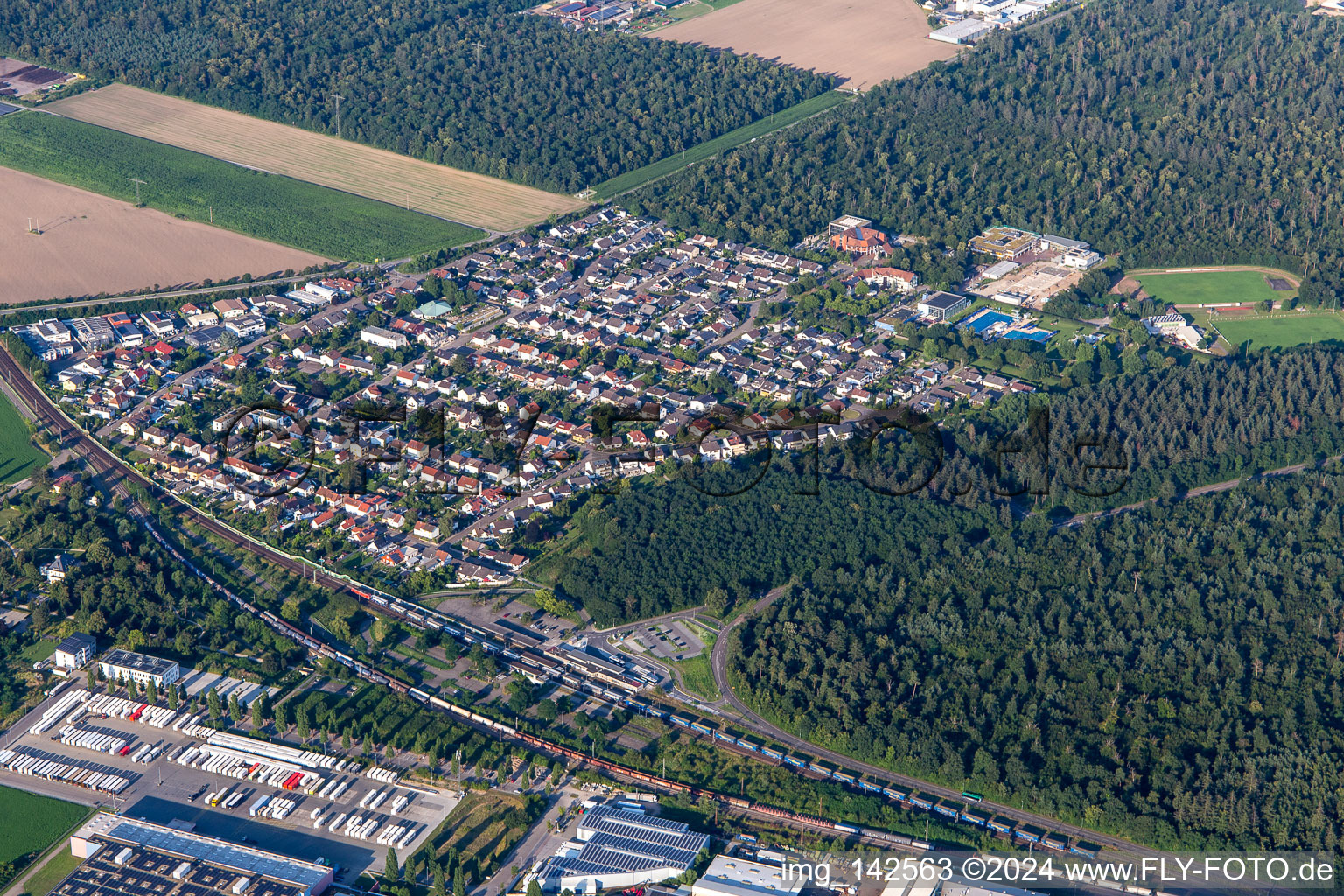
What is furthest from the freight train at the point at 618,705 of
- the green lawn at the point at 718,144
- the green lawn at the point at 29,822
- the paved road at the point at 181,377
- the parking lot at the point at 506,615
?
the green lawn at the point at 718,144

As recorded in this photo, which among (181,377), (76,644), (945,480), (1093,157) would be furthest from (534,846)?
(1093,157)

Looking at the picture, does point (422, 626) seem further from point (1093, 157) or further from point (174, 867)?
point (1093, 157)

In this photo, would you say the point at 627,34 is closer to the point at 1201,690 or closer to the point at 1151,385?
the point at 1151,385

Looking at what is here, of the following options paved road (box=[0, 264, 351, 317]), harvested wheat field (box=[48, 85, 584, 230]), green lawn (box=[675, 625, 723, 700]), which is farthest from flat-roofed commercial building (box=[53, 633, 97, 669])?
harvested wheat field (box=[48, 85, 584, 230])

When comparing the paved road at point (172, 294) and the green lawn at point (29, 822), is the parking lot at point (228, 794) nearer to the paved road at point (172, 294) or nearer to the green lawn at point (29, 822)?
the green lawn at point (29, 822)

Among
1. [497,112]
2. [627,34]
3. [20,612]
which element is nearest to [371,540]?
[20,612]

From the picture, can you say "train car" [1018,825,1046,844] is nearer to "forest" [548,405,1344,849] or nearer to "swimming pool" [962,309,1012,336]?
"forest" [548,405,1344,849]
